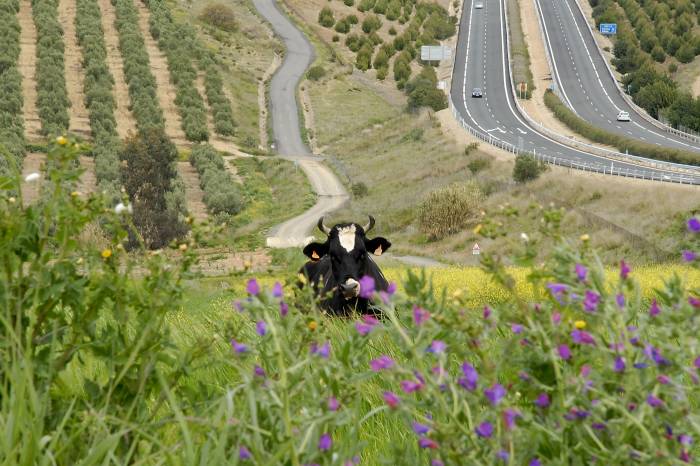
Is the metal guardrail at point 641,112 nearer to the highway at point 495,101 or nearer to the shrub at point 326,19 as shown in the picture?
the highway at point 495,101

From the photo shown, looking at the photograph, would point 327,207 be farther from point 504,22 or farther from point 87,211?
point 504,22

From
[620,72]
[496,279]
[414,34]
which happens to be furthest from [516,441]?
[414,34]

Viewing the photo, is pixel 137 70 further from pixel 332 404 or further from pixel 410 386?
pixel 410 386

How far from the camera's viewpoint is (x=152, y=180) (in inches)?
2240

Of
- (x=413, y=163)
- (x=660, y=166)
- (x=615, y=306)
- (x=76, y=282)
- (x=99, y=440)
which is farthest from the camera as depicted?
(x=413, y=163)

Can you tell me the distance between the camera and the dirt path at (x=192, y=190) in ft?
191

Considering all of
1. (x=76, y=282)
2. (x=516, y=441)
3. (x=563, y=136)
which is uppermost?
(x=516, y=441)

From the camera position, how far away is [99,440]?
3619mm

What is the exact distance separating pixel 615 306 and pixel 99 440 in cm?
174

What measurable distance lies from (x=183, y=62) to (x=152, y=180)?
1271 inches

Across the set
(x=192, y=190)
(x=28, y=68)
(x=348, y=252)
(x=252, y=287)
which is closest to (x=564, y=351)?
(x=252, y=287)

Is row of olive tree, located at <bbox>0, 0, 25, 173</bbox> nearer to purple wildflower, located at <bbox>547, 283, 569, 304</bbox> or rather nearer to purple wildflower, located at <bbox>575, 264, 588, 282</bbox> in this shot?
purple wildflower, located at <bbox>547, 283, 569, 304</bbox>

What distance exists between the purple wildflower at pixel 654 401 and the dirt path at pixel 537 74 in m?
66.6

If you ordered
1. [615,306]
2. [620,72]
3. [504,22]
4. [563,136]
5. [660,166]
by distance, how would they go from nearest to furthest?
[615,306], [660,166], [563,136], [620,72], [504,22]
